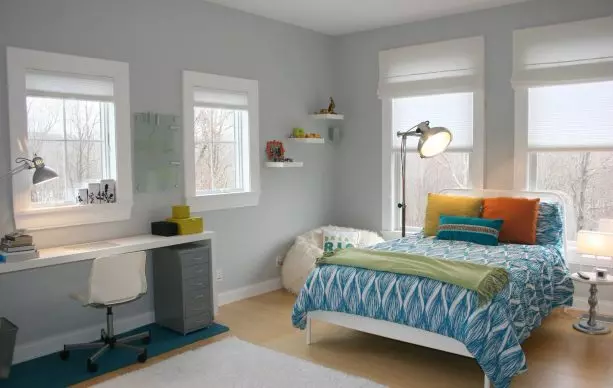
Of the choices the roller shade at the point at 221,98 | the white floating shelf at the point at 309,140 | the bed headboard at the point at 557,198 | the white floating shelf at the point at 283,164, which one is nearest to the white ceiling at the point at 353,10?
the roller shade at the point at 221,98

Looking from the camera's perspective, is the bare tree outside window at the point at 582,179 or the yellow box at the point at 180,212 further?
the bare tree outside window at the point at 582,179

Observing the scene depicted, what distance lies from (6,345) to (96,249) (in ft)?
2.48

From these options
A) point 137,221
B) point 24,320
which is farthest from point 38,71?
point 24,320

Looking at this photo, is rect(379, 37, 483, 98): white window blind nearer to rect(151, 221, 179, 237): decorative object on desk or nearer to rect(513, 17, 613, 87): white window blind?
rect(513, 17, 613, 87): white window blind

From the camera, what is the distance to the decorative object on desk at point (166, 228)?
13.6 feet

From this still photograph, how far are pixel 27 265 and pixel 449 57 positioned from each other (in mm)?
3958

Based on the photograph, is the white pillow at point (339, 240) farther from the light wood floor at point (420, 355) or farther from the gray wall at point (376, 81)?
the light wood floor at point (420, 355)

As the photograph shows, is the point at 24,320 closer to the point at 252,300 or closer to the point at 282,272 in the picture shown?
the point at 252,300

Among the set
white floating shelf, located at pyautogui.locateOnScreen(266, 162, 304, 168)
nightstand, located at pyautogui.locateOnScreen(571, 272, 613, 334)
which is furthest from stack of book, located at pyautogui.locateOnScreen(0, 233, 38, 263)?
nightstand, located at pyautogui.locateOnScreen(571, 272, 613, 334)

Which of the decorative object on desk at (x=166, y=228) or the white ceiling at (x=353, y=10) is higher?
the white ceiling at (x=353, y=10)

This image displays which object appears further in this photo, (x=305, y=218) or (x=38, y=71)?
(x=305, y=218)

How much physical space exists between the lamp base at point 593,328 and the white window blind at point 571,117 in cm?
141

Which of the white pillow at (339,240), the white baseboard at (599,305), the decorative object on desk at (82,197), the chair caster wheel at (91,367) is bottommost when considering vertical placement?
the chair caster wheel at (91,367)

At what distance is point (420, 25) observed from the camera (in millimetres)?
5402
